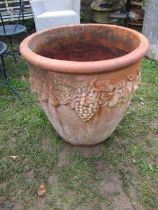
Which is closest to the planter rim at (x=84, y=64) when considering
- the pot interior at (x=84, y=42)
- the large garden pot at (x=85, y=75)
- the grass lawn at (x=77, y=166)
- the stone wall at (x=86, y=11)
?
the large garden pot at (x=85, y=75)

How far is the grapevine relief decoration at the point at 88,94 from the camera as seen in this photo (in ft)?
6.05

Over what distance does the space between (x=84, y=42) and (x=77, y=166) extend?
1044mm

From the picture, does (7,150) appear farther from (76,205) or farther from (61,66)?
(61,66)

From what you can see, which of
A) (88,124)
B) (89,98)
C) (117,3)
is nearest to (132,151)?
(88,124)

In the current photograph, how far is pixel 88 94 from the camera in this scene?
186cm

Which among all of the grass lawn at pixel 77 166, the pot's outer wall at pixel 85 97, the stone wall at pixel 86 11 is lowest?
the grass lawn at pixel 77 166

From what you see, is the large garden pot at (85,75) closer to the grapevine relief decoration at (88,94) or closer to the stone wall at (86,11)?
the grapevine relief decoration at (88,94)

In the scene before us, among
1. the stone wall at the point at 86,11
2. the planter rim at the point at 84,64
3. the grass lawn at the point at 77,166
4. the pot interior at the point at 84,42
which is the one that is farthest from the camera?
the stone wall at the point at 86,11

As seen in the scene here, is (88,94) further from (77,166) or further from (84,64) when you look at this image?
(77,166)

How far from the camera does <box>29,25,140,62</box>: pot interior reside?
2346 millimetres

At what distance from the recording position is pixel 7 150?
249cm

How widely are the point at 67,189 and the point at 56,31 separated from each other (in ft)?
4.14

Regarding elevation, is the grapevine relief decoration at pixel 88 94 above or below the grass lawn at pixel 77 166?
above

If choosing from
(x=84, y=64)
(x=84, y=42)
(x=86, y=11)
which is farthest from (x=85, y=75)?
(x=86, y=11)
